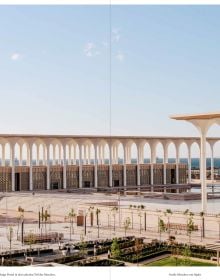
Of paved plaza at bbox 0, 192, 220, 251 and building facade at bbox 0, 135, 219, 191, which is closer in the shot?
paved plaza at bbox 0, 192, 220, 251

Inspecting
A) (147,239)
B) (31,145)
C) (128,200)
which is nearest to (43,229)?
(147,239)

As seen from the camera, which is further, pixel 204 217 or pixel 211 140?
pixel 211 140

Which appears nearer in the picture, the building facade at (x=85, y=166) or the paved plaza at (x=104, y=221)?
the paved plaza at (x=104, y=221)

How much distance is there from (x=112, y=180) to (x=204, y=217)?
854 inches

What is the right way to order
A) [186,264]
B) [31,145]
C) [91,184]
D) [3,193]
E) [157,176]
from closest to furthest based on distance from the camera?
1. [186,264]
2. [3,193]
3. [31,145]
4. [91,184]
5. [157,176]

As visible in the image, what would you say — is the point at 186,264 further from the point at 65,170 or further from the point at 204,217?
the point at 65,170

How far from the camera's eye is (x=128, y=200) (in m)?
28.9

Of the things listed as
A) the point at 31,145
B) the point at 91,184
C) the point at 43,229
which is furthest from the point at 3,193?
the point at 43,229

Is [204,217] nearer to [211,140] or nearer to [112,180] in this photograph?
[112,180]

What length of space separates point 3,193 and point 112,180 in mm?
10150

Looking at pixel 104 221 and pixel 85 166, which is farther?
pixel 85 166

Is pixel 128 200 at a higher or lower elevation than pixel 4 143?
lower

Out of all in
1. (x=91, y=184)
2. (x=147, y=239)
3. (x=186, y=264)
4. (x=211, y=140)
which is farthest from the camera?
(x=211, y=140)

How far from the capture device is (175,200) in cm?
2966
